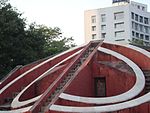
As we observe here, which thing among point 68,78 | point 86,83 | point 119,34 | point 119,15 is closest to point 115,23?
point 119,15

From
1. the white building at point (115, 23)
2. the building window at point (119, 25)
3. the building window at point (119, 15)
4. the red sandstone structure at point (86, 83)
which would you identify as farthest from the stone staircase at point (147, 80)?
the building window at point (119, 15)

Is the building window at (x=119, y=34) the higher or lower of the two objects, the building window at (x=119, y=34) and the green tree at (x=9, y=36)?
the higher

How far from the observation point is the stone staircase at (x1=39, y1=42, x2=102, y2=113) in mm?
11772

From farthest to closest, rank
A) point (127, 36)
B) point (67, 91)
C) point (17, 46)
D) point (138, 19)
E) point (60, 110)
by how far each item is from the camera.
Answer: point (138, 19) < point (127, 36) < point (17, 46) < point (67, 91) < point (60, 110)

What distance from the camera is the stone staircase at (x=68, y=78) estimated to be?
11.8 meters

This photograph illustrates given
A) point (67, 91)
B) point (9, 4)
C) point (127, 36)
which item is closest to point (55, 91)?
point (67, 91)

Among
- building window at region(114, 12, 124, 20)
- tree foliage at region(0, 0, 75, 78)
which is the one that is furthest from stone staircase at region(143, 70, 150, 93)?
building window at region(114, 12, 124, 20)

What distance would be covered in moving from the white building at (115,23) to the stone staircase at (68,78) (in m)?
44.5

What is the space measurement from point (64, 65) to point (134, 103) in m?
4.30

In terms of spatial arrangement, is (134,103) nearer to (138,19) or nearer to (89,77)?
(89,77)

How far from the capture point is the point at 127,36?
61.2 metres

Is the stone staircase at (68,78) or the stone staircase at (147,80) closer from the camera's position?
the stone staircase at (68,78)

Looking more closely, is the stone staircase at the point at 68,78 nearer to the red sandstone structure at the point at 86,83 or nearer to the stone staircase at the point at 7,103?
the red sandstone structure at the point at 86,83

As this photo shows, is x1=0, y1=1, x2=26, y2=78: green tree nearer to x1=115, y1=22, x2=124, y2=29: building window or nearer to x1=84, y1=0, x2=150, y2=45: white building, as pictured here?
x1=84, y1=0, x2=150, y2=45: white building
